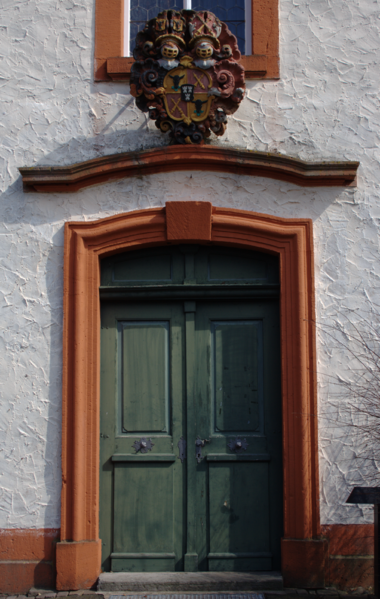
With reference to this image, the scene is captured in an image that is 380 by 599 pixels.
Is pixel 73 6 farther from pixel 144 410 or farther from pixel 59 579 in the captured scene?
pixel 59 579

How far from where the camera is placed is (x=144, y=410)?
452 centimetres

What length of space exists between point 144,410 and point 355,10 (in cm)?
372

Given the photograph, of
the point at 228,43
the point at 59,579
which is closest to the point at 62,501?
the point at 59,579

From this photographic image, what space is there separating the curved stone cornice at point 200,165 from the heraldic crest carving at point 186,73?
0.17 metres

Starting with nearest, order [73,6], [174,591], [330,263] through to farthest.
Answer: [174,591] → [330,263] → [73,6]

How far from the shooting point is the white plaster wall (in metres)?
4.34

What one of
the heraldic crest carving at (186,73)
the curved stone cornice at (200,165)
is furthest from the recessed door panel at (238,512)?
the heraldic crest carving at (186,73)

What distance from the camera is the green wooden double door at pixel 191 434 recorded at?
4.40 metres

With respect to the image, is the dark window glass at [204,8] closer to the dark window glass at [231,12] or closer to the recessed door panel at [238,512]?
the dark window glass at [231,12]

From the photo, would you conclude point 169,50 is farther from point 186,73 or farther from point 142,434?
point 142,434

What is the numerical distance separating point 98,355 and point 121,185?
1381 millimetres

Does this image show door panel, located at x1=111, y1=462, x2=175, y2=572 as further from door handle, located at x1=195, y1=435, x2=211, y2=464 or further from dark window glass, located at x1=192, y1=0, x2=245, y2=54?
dark window glass, located at x1=192, y1=0, x2=245, y2=54

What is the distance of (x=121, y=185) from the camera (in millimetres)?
4578

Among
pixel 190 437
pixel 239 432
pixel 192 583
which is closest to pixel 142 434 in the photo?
pixel 190 437
